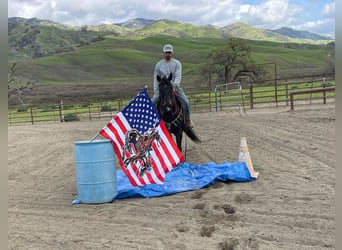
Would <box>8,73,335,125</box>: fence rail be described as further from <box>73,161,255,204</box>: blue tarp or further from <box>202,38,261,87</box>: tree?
<box>202,38,261,87</box>: tree

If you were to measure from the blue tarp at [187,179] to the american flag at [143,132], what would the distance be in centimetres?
17

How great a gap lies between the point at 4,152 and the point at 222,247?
2297 millimetres

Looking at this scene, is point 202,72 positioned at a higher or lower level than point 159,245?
higher

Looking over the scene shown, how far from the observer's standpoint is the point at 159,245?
3.63 metres

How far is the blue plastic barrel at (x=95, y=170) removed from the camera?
5.15m

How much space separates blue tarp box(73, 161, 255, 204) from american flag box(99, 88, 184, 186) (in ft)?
0.57

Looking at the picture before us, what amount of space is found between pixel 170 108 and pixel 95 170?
1.83m

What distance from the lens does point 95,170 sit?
5.18 meters

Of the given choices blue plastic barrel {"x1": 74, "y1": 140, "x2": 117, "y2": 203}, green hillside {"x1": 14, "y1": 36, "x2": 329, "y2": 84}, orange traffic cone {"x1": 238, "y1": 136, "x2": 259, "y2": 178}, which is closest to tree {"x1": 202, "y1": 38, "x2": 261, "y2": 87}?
green hillside {"x1": 14, "y1": 36, "x2": 329, "y2": 84}

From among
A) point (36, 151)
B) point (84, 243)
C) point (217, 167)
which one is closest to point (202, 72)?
point (36, 151)

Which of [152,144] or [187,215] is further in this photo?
[152,144]

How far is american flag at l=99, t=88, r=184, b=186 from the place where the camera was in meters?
5.52

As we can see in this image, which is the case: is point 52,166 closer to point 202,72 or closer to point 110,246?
point 110,246

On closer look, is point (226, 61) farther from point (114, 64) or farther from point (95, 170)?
point (114, 64)
